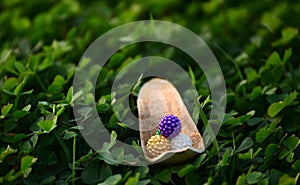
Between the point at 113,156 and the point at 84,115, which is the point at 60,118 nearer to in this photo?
the point at 84,115

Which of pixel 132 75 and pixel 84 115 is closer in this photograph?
pixel 84 115

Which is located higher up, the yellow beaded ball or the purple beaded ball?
the purple beaded ball

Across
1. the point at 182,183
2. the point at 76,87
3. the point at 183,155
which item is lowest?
the point at 182,183

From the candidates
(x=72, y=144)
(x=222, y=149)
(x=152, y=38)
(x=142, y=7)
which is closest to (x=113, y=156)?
(x=72, y=144)

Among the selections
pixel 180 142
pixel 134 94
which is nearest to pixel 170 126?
pixel 180 142

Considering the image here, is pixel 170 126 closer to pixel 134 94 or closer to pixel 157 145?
pixel 157 145
